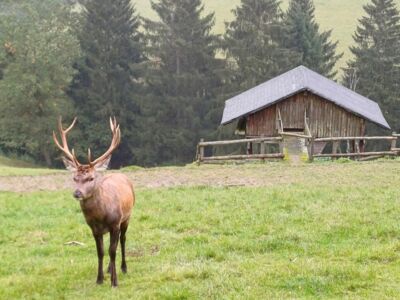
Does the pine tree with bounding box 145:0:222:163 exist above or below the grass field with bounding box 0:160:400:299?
above

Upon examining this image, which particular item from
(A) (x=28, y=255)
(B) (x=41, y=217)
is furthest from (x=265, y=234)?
(B) (x=41, y=217)

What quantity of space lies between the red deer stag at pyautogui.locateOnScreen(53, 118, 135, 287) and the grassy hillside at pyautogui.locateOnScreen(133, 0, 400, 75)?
76182 millimetres

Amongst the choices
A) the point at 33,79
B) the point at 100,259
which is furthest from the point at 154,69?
the point at 100,259

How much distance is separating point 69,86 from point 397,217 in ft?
159

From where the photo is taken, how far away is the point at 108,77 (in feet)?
187

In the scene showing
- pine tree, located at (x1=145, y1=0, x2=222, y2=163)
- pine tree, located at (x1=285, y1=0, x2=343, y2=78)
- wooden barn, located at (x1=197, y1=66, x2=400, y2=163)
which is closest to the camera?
wooden barn, located at (x1=197, y1=66, x2=400, y2=163)

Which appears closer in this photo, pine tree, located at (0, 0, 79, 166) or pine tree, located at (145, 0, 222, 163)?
pine tree, located at (0, 0, 79, 166)

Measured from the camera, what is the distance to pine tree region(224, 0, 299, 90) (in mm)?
54625

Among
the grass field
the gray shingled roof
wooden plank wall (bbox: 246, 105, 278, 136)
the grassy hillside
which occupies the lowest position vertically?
the grass field

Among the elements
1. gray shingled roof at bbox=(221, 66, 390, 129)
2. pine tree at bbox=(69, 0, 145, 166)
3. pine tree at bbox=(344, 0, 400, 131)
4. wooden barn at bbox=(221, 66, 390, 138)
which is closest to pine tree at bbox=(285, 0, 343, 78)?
pine tree at bbox=(344, 0, 400, 131)

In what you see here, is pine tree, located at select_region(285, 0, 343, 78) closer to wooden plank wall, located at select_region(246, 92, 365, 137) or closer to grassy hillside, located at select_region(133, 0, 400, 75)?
grassy hillside, located at select_region(133, 0, 400, 75)

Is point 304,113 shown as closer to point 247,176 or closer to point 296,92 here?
point 296,92

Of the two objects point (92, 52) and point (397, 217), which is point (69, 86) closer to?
point (92, 52)

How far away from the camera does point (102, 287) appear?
8930 mm
